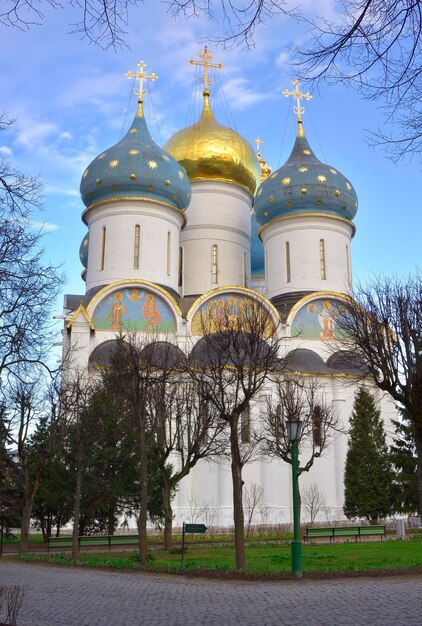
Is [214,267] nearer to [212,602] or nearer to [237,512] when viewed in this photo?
[237,512]

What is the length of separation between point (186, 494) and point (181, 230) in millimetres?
13707

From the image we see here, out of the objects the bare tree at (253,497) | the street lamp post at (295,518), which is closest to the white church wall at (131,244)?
the bare tree at (253,497)

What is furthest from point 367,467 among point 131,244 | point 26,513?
point 26,513

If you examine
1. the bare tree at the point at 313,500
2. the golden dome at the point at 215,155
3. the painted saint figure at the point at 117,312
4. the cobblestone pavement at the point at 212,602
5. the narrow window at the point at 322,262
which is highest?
the golden dome at the point at 215,155

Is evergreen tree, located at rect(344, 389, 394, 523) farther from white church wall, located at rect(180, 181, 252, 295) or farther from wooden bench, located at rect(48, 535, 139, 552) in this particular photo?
wooden bench, located at rect(48, 535, 139, 552)

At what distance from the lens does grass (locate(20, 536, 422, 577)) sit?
13.0 meters

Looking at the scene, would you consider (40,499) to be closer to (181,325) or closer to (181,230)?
(181,325)

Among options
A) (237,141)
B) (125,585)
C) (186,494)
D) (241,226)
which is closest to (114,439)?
(186,494)

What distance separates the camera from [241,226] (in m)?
37.4

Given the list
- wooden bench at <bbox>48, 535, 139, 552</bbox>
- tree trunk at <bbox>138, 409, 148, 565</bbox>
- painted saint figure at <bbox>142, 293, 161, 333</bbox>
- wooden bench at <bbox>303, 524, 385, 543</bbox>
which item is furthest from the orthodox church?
tree trunk at <bbox>138, 409, 148, 565</bbox>

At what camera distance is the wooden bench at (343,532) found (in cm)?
2109

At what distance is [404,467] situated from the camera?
99.0 ft

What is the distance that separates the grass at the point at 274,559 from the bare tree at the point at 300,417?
535cm

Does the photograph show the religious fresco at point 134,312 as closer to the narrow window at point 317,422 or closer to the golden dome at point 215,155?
the narrow window at point 317,422
